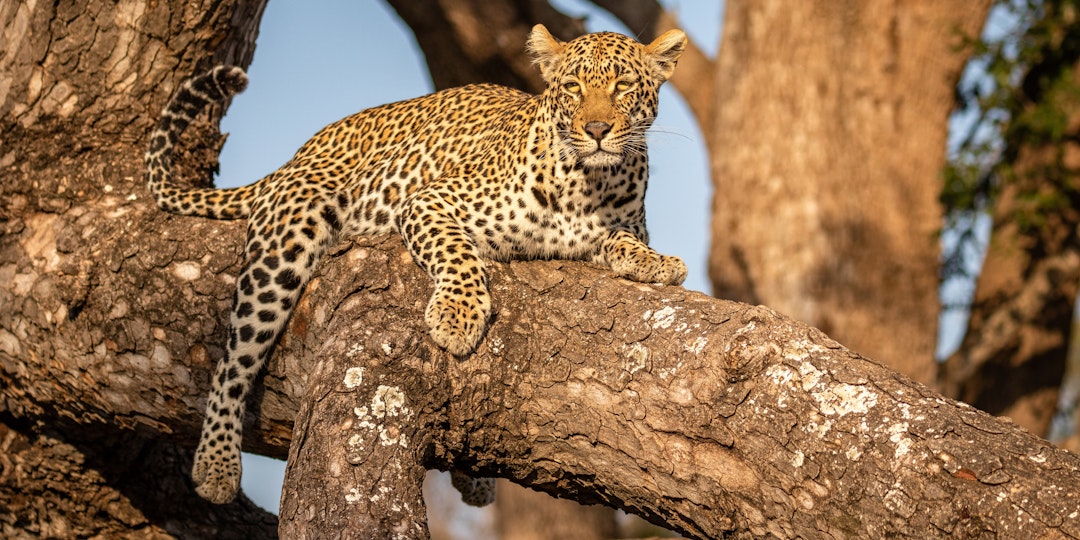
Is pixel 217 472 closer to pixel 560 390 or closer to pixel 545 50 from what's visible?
pixel 560 390

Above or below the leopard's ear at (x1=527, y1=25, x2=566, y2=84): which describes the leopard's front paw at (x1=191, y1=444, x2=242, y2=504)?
below

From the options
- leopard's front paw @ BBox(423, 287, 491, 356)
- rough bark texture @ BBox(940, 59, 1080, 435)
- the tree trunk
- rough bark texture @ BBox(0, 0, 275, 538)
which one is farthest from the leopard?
rough bark texture @ BBox(940, 59, 1080, 435)

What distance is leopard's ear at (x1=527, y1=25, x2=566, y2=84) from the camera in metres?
6.69

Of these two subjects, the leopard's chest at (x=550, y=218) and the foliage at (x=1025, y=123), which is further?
the foliage at (x=1025, y=123)

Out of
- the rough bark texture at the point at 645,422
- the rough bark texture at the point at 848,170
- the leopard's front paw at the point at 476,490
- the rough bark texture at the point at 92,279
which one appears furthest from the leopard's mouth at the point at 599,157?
the rough bark texture at the point at 848,170

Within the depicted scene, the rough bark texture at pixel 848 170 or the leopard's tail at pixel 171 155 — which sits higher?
the rough bark texture at pixel 848 170

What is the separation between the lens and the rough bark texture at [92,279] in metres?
6.51

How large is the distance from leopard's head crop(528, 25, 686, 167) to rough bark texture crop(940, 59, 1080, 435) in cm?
745

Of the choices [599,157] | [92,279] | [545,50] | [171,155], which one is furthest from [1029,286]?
[92,279]

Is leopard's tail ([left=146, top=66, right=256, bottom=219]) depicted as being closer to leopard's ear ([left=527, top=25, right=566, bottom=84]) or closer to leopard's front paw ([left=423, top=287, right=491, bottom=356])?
leopard's ear ([left=527, top=25, right=566, bottom=84])

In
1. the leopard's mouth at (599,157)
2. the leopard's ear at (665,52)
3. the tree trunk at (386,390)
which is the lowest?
the tree trunk at (386,390)

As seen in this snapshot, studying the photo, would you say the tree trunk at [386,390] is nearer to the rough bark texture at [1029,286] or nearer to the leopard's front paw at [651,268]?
the leopard's front paw at [651,268]

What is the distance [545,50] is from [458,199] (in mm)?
921


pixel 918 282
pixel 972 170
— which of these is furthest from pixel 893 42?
pixel 918 282
